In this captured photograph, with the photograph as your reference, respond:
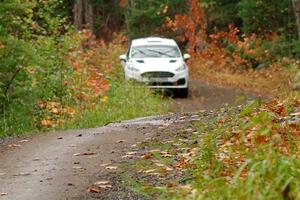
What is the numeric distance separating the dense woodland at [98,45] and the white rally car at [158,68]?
2.25 feet

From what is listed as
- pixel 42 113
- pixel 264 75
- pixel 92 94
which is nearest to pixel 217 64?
pixel 264 75

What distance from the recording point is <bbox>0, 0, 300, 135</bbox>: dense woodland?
1479 centimetres

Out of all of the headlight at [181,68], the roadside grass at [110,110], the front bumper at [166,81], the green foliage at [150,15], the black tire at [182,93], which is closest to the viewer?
the roadside grass at [110,110]

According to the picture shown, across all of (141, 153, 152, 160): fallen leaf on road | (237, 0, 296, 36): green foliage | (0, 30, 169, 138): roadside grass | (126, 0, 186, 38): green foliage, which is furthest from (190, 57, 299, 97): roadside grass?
(141, 153, 152, 160): fallen leaf on road

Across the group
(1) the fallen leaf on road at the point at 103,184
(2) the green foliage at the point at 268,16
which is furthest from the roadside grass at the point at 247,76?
(1) the fallen leaf on road at the point at 103,184

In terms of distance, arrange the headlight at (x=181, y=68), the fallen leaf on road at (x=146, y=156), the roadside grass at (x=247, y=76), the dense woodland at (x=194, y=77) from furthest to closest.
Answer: the roadside grass at (x=247, y=76) < the headlight at (x=181, y=68) < the fallen leaf on road at (x=146, y=156) < the dense woodland at (x=194, y=77)

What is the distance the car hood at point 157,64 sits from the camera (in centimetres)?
2170

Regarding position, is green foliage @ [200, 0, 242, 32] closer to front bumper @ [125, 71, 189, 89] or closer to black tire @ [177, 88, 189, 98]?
black tire @ [177, 88, 189, 98]

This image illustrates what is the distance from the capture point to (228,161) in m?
6.70

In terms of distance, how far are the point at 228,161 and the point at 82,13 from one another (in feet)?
104

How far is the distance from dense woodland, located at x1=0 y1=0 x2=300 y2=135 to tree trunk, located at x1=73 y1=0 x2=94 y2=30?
0.18 feet

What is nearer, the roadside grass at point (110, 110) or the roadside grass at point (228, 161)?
→ the roadside grass at point (228, 161)

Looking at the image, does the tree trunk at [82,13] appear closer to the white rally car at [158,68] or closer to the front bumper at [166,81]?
the white rally car at [158,68]

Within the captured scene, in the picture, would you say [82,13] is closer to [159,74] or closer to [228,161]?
[159,74]
